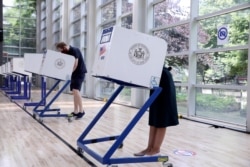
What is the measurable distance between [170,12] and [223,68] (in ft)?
6.58

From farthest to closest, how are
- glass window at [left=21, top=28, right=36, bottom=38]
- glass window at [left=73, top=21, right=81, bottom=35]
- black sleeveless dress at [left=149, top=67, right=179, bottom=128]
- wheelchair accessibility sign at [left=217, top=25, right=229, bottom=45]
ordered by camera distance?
1. glass window at [left=21, top=28, right=36, bottom=38]
2. glass window at [left=73, top=21, right=81, bottom=35]
3. wheelchair accessibility sign at [left=217, top=25, right=229, bottom=45]
4. black sleeveless dress at [left=149, top=67, right=179, bottom=128]

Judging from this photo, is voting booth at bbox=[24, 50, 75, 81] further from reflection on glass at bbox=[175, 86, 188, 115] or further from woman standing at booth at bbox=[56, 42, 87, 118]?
reflection on glass at bbox=[175, 86, 188, 115]

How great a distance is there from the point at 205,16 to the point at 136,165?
3665 millimetres

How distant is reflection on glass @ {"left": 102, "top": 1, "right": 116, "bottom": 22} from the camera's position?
952 cm

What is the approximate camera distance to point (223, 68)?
5516 millimetres

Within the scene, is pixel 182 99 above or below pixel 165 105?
below

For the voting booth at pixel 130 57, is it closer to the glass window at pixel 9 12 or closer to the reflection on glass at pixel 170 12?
the reflection on glass at pixel 170 12

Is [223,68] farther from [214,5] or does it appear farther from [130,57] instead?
[130,57]

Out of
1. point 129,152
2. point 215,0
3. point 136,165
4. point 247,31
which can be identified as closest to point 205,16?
point 215,0

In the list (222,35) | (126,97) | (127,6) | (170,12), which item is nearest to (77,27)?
(127,6)

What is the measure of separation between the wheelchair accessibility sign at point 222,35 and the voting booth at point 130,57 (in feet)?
9.51

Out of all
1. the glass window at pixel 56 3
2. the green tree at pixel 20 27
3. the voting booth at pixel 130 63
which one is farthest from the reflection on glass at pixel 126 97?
the green tree at pixel 20 27

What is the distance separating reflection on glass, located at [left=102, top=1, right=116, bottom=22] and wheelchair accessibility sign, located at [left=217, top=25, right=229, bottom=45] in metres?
4.48

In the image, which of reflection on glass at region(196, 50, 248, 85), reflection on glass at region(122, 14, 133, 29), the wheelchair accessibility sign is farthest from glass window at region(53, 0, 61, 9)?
the wheelchair accessibility sign
